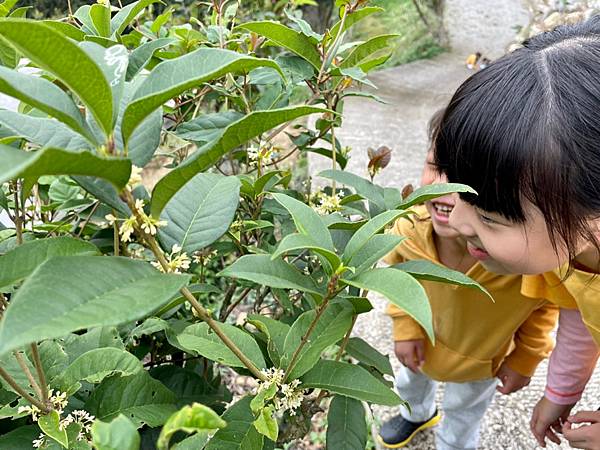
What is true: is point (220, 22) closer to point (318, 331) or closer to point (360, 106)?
point (318, 331)

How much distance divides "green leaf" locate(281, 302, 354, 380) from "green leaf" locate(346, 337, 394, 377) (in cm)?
16

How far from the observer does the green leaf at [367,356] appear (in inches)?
32.7

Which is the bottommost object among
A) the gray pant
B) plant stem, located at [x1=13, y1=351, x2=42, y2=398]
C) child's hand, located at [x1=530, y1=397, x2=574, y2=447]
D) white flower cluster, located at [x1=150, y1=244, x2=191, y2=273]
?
the gray pant

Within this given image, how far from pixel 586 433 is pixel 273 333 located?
2.72 feet

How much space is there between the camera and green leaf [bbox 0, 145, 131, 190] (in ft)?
1.04

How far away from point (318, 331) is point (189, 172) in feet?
0.95

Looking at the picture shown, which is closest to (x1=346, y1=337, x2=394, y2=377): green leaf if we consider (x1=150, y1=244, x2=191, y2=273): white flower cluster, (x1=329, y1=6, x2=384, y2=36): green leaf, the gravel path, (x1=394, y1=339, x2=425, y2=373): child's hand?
(x1=150, y1=244, x2=191, y2=273): white flower cluster

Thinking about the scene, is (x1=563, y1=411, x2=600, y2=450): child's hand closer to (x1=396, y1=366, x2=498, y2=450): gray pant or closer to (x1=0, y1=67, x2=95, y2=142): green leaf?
A: (x1=396, y1=366, x2=498, y2=450): gray pant

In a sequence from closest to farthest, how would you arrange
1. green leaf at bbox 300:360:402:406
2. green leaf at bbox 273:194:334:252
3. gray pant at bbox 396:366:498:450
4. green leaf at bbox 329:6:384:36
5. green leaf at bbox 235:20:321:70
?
green leaf at bbox 273:194:334:252 → green leaf at bbox 300:360:402:406 → green leaf at bbox 235:20:321:70 → green leaf at bbox 329:6:384:36 → gray pant at bbox 396:366:498:450

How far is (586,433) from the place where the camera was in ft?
3.89

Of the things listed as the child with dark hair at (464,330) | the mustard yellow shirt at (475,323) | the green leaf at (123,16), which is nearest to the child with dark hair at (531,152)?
the child with dark hair at (464,330)

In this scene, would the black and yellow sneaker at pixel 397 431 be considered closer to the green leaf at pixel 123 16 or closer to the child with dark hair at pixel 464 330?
the child with dark hair at pixel 464 330

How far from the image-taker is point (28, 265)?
1.66 feet

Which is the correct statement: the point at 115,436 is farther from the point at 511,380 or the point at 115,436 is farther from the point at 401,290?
the point at 511,380
